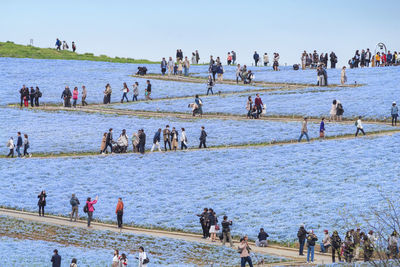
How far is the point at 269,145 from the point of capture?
63.2 m

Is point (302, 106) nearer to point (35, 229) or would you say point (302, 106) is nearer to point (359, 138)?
point (359, 138)

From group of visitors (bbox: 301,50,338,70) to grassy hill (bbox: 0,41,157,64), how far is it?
29.6 metres

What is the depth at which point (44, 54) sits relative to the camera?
12019 centimetres

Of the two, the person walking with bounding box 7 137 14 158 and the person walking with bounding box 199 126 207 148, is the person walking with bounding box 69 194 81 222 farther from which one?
the person walking with bounding box 199 126 207 148

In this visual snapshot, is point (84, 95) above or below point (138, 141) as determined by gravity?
above

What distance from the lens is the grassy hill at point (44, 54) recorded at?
117688 mm

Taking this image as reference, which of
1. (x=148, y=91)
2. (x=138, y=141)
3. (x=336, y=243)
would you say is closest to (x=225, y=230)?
(x=336, y=243)

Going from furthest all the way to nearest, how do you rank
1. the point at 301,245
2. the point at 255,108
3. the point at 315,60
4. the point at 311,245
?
the point at 315,60 → the point at 255,108 → the point at 301,245 → the point at 311,245

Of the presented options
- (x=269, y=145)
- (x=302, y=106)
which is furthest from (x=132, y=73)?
(x=269, y=145)

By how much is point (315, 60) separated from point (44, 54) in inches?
1558

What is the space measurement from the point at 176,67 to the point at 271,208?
189ft

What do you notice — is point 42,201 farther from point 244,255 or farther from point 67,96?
point 67,96

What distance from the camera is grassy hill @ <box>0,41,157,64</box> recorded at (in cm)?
11769

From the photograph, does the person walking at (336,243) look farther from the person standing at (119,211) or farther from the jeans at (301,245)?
the person standing at (119,211)
